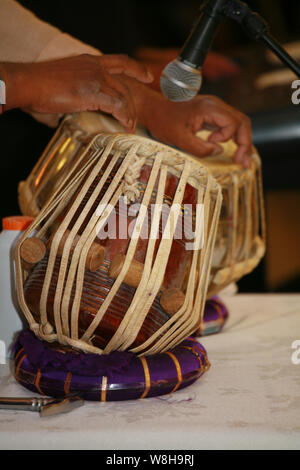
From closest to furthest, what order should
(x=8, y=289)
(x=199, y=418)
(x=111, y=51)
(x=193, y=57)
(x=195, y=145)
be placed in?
(x=199, y=418)
(x=193, y=57)
(x=8, y=289)
(x=195, y=145)
(x=111, y=51)

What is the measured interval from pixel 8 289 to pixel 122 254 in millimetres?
307

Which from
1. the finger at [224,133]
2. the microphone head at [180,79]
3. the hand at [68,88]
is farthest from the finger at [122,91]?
the finger at [224,133]

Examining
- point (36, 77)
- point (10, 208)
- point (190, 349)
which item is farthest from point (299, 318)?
point (10, 208)

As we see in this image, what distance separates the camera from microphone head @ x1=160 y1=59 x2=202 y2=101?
2.83 feet

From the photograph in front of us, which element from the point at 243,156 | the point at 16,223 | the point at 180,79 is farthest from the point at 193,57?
the point at 16,223

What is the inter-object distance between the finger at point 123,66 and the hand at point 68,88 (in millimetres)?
32

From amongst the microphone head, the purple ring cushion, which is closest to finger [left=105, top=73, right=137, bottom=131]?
the microphone head

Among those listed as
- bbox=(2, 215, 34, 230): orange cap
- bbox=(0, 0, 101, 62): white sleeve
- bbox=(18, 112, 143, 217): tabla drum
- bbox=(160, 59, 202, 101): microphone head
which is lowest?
bbox=(2, 215, 34, 230): orange cap

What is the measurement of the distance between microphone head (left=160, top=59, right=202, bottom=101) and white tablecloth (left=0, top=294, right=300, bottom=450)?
0.50 metres

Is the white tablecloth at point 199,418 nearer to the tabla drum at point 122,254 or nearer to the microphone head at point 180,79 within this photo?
the tabla drum at point 122,254

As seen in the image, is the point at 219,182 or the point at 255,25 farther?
the point at 219,182

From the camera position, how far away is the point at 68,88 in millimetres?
946

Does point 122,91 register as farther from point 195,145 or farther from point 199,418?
point 199,418

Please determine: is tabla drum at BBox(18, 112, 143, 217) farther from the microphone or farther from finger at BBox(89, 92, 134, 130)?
the microphone
